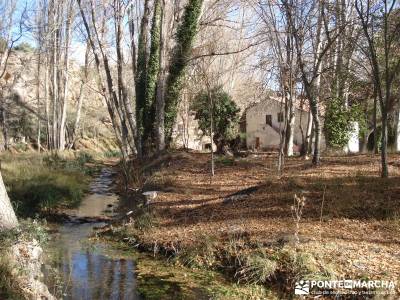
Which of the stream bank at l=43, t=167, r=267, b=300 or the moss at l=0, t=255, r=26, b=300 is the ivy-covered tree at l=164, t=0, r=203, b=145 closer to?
the stream bank at l=43, t=167, r=267, b=300

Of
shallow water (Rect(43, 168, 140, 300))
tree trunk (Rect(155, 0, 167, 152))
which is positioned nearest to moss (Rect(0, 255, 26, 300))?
shallow water (Rect(43, 168, 140, 300))

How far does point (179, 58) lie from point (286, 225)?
1238cm

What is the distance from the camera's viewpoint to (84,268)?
318 inches

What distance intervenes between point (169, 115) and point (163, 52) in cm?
301

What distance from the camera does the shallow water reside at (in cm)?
679

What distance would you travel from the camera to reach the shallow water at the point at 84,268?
6793 mm

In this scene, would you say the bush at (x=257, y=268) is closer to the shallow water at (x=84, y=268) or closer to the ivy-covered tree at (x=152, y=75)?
the shallow water at (x=84, y=268)

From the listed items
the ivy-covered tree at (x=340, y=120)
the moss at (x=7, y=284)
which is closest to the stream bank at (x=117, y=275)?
the moss at (x=7, y=284)

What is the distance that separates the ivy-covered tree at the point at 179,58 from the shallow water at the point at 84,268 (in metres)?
8.80

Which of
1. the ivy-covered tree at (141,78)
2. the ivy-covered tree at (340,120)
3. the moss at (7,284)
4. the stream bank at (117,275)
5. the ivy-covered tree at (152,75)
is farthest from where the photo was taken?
the ivy-covered tree at (141,78)

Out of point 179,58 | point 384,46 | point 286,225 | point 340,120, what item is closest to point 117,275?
point 286,225

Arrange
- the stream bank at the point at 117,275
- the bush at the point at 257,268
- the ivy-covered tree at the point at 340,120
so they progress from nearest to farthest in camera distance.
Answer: the stream bank at the point at 117,275, the bush at the point at 257,268, the ivy-covered tree at the point at 340,120

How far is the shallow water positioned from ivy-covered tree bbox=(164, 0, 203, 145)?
28.9 ft

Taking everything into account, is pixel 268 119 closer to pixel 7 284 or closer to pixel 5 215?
pixel 5 215
